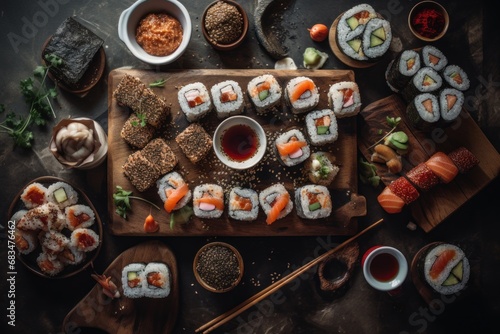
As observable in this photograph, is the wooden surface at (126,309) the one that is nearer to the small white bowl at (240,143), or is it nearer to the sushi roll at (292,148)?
the small white bowl at (240,143)

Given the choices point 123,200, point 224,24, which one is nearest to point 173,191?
point 123,200

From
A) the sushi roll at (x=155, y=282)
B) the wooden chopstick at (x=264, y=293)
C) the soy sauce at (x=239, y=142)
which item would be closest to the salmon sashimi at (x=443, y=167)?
the wooden chopstick at (x=264, y=293)

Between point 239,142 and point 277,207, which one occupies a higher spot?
point 239,142

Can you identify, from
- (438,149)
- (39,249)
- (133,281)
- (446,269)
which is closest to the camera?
(133,281)

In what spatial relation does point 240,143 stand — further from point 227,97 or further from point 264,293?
point 264,293

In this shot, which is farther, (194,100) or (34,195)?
(34,195)

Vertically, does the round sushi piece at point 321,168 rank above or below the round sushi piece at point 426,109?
below

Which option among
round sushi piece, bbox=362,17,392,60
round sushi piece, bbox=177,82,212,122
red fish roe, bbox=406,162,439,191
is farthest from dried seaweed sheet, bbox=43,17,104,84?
red fish roe, bbox=406,162,439,191
